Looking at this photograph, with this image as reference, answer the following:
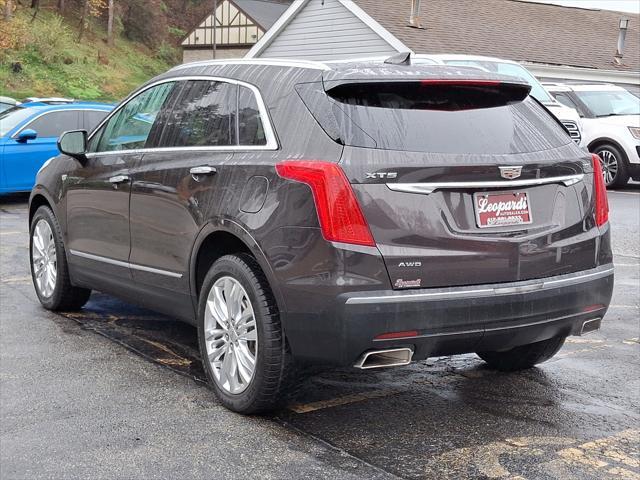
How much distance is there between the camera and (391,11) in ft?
93.3

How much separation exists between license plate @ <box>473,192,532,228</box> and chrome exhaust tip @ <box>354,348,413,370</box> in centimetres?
68

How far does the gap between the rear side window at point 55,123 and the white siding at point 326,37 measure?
13214 millimetres

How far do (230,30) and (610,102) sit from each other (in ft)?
155

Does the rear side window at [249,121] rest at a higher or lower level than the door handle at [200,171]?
higher

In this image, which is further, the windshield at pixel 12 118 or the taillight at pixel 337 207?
the windshield at pixel 12 118

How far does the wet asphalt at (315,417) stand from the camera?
13.3 ft

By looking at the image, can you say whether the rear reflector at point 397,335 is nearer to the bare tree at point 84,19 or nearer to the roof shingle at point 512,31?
the roof shingle at point 512,31

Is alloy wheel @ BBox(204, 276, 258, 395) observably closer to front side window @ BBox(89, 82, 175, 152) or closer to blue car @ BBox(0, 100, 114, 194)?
front side window @ BBox(89, 82, 175, 152)

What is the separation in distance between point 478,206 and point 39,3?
5429 centimetres

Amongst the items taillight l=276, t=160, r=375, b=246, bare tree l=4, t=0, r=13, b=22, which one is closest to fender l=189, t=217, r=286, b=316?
taillight l=276, t=160, r=375, b=246

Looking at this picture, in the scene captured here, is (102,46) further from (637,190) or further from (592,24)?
(637,190)

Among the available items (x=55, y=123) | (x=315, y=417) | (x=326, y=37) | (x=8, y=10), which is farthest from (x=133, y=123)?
(x=8, y=10)

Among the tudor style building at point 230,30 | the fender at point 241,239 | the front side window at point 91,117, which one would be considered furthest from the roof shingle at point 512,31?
the tudor style building at point 230,30

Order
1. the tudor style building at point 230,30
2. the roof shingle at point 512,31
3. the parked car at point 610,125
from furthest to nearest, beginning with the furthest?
the tudor style building at point 230,30 → the roof shingle at point 512,31 → the parked car at point 610,125
